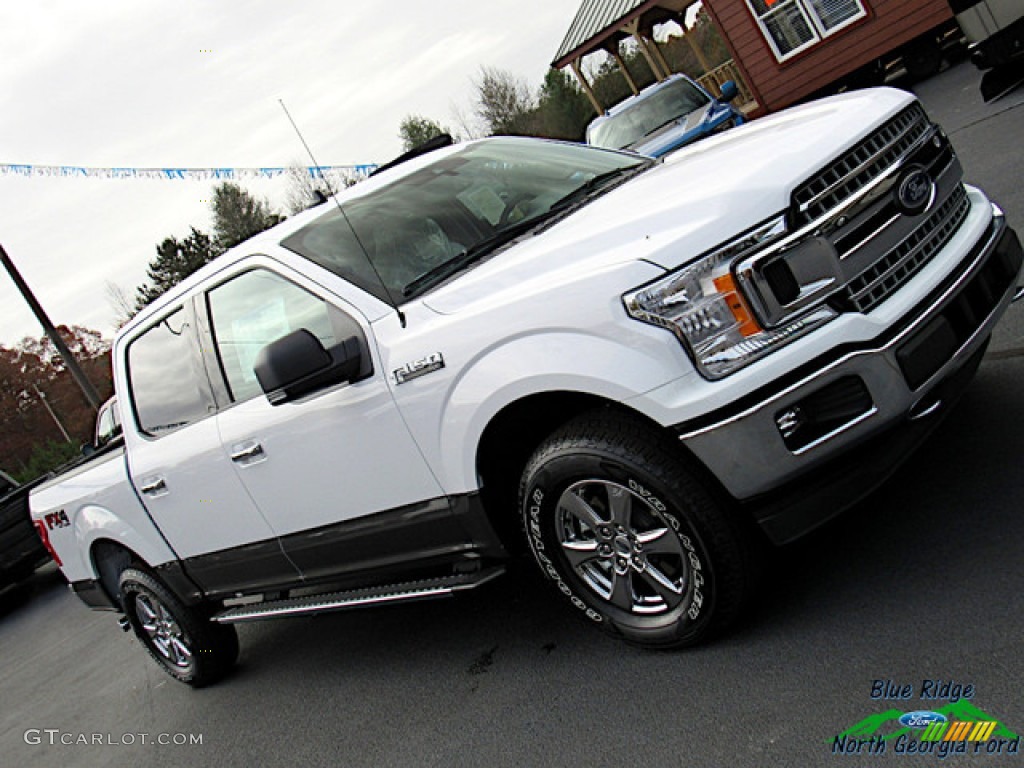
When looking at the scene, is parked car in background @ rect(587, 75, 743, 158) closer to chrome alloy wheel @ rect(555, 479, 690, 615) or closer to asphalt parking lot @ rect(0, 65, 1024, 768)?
asphalt parking lot @ rect(0, 65, 1024, 768)

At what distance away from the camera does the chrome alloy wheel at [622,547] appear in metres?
3.33

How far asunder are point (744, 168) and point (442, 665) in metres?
2.57

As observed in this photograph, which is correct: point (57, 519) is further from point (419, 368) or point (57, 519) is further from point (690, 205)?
point (690, 205)

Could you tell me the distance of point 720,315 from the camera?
2.95 metres

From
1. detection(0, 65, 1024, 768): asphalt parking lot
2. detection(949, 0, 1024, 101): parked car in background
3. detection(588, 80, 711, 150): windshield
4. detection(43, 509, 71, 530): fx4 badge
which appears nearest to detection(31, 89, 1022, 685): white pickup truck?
detection(0, 65, 1024, 768): asphalt parking lot

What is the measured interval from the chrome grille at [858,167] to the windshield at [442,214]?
1.25 m

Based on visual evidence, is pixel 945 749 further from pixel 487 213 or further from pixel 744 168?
pixel 487 213

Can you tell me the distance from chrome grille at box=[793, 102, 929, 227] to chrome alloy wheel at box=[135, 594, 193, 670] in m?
4.16

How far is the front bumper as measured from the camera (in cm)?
292

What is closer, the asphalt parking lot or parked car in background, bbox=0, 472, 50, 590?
the asphalt parking lot

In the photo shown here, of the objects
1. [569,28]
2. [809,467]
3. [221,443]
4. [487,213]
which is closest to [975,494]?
[809,467]

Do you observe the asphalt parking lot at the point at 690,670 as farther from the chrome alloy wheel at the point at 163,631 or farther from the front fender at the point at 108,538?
the front fender at the point at 108,538

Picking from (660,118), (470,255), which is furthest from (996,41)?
(470,255)

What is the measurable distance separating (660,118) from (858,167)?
11347 millimetres
